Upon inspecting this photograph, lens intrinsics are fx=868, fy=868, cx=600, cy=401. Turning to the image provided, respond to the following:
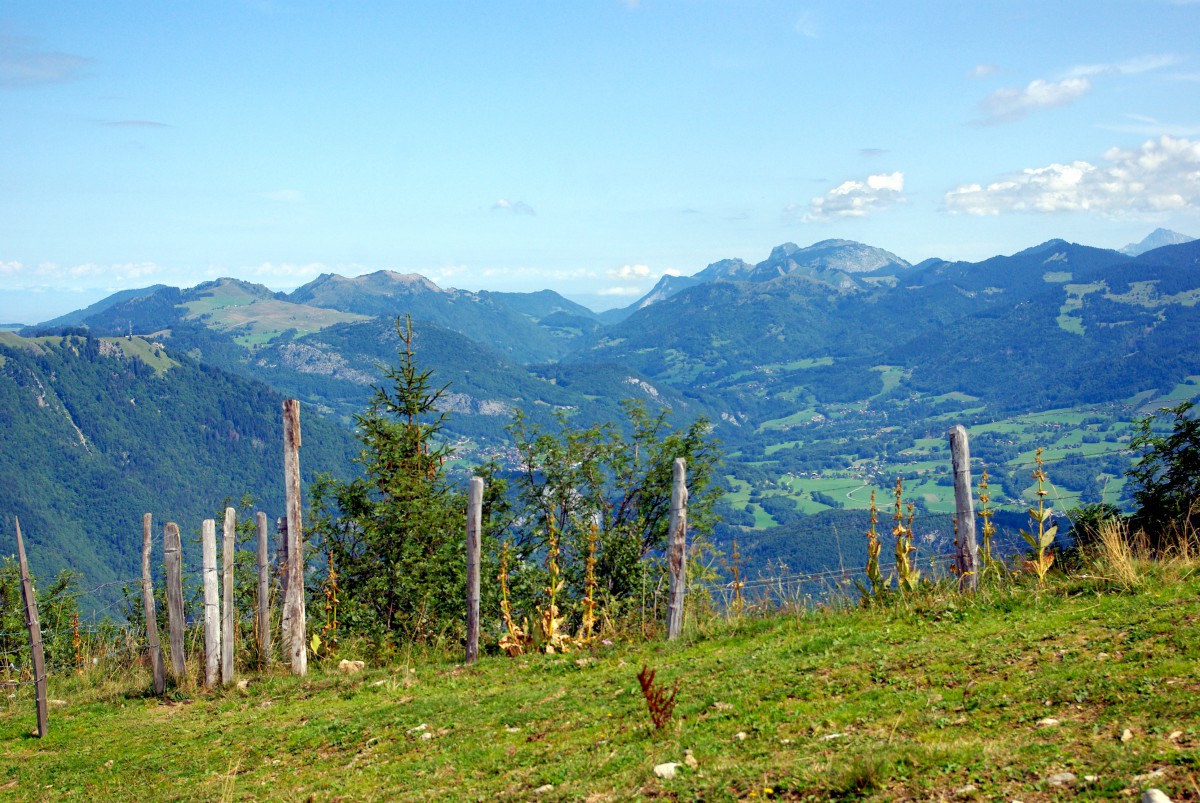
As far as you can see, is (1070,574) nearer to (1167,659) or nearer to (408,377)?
(1167,659)

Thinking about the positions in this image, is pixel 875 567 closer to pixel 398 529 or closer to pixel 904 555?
pixel 904 555

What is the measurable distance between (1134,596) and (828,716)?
496 centimetres

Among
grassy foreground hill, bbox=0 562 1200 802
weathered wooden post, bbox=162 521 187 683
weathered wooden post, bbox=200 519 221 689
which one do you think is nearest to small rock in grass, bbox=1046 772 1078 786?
grassy foreground hill, bbox=0 562 1200 802

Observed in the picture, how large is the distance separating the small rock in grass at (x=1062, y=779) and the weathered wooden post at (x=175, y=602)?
12329 millimetres

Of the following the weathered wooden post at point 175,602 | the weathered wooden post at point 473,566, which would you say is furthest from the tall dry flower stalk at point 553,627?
the weathered wooden post at point 175,602

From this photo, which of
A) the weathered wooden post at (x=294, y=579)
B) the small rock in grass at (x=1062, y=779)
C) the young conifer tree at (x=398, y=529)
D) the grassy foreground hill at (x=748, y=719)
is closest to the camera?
the small rock in grass at (x=1062, y=779)

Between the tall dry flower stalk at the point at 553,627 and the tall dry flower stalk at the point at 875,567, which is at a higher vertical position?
the tall dry flower stalk at the point at 875,567

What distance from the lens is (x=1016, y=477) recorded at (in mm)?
197500

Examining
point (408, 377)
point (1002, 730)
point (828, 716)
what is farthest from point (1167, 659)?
point (408, 377)

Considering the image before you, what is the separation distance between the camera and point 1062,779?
5.34 metres

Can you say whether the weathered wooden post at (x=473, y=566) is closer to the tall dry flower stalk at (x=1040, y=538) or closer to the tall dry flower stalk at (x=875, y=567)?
the tall dry flower stalk at (x=875, y=567)

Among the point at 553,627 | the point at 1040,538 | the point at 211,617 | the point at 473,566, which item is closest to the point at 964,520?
the point at 1040,538

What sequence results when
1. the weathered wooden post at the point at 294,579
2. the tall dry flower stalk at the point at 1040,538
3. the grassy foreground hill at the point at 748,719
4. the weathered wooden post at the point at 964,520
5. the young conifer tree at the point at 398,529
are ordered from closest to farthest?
1. the grassy foreground hill at the point at 748,719
2. the tall dry flower stalk at the point at 1040,538
3. the weathered wooden post at the point at 964,520
4. the weathered wooden post at the point at 294,579
5. the young conifer tree at the point at 398,529

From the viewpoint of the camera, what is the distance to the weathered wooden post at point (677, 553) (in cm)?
1241
